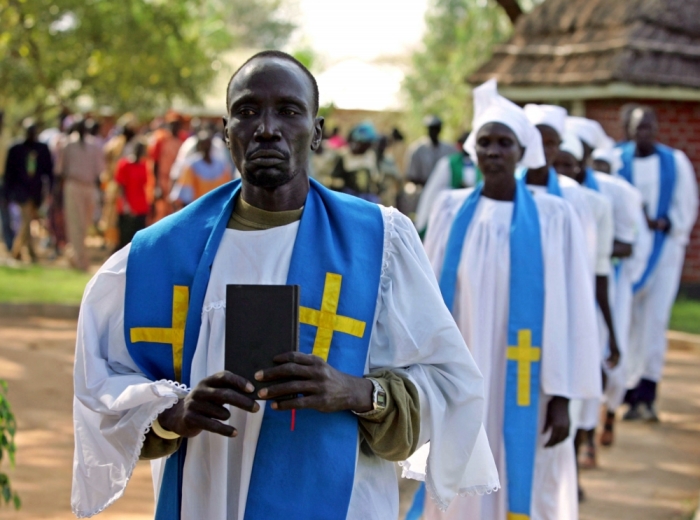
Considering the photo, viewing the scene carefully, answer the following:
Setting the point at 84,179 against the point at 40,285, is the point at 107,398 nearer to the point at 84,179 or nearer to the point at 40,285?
the point at 40,285

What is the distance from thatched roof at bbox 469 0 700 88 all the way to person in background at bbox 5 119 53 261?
21.7 feet

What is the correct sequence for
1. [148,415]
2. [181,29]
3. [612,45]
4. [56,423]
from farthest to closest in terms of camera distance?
[181,29] < [612,45] < [56,423] < [148,415]

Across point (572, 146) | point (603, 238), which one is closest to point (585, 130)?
point (572, 146)

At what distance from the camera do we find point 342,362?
3264mm

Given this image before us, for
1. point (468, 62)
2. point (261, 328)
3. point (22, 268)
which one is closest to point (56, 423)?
point (261, 328)

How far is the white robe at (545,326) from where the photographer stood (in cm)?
567

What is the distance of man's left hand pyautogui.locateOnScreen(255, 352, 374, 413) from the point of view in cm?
291

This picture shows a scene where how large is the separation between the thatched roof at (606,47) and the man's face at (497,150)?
10767 millimetres

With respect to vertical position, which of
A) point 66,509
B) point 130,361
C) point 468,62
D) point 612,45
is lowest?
point 66,509

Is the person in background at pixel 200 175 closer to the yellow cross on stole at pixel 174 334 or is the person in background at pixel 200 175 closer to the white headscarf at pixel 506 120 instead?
the white headscarf at pixel 506 120

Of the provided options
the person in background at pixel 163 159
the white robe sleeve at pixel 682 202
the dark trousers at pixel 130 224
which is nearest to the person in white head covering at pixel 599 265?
the white robe sleeve at pixel 682 202

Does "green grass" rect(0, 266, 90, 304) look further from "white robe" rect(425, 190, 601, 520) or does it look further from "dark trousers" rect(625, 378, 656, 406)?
"white robe" rect(425, 190, 601, 520)

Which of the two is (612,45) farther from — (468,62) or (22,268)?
(468,62)

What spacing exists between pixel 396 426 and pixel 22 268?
1593 cm
